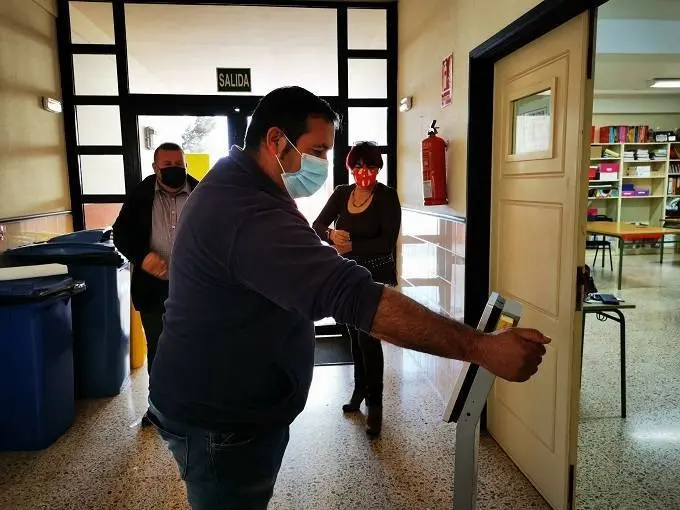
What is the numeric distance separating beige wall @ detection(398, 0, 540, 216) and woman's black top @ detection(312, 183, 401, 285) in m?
0.37

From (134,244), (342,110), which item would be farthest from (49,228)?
(342,110)

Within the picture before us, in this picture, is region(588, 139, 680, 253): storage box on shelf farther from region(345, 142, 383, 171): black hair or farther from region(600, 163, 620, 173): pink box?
region(345, 142, 383, 171): black hair

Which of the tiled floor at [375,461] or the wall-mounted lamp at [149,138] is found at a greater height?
the wall-mounted lamp at [149,138]

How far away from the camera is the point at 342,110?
13.6ft

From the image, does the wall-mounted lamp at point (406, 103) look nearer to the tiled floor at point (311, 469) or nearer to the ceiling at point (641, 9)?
the ceiling at point (641, 9)

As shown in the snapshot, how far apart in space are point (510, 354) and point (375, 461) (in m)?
1.72

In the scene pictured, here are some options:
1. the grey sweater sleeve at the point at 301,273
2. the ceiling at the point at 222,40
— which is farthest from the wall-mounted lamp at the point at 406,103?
the grey sweater sleeve at the point at 301,273

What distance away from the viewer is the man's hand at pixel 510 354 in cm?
92

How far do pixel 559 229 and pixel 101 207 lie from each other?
3.46m

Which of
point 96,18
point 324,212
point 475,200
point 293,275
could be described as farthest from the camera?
point 96,18

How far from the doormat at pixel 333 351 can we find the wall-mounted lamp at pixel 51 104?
8.34 feet

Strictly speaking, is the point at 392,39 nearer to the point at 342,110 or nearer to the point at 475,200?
the point at 342,110

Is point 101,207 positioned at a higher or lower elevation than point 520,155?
lower

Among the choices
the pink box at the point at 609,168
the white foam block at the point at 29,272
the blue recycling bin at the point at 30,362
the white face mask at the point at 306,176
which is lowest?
the blue recycling bin at the point at 30,362
